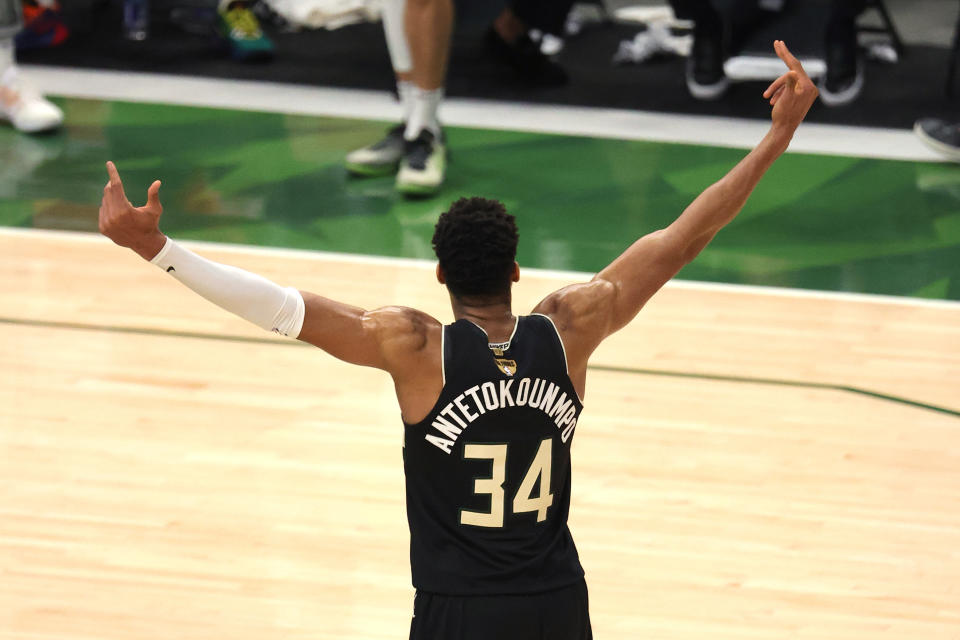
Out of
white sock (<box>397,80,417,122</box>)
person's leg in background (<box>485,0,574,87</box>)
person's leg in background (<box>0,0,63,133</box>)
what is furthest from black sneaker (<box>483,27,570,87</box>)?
person's leg in background (<box>0,0,63,133</box>)

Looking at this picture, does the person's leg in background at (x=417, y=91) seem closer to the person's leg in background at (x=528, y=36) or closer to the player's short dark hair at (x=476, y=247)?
the person's leg in background at (x=528, y=36)

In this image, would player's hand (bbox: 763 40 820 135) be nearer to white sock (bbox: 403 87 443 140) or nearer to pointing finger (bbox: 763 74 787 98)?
pointing finger (bbox: 763 74 787 98)

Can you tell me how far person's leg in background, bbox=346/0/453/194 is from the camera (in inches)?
223

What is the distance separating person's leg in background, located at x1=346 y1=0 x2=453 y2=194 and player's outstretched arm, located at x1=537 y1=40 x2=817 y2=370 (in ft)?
11.5

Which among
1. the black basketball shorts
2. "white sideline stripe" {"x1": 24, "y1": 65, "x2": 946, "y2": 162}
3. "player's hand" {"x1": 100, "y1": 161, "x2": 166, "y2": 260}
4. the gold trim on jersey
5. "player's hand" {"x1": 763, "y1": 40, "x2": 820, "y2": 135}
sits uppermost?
"player's hand" {"x1": 763, "y1": 40, "x2": 820, "y2": 135}

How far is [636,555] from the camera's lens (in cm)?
330

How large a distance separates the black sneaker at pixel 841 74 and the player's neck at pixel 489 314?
17.8ft

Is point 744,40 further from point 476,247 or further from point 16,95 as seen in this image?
point 476,247

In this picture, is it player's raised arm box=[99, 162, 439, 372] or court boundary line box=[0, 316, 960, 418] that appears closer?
player's raised arm box=[99, 162, 439, 372]

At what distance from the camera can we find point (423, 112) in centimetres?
586

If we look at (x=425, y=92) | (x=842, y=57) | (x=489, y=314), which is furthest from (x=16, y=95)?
(x=489, y=314)

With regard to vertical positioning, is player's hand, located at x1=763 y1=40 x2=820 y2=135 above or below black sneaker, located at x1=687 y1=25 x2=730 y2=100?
above

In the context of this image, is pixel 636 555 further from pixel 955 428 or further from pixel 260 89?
pixel 260 89

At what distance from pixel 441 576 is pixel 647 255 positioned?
69 centimetres
